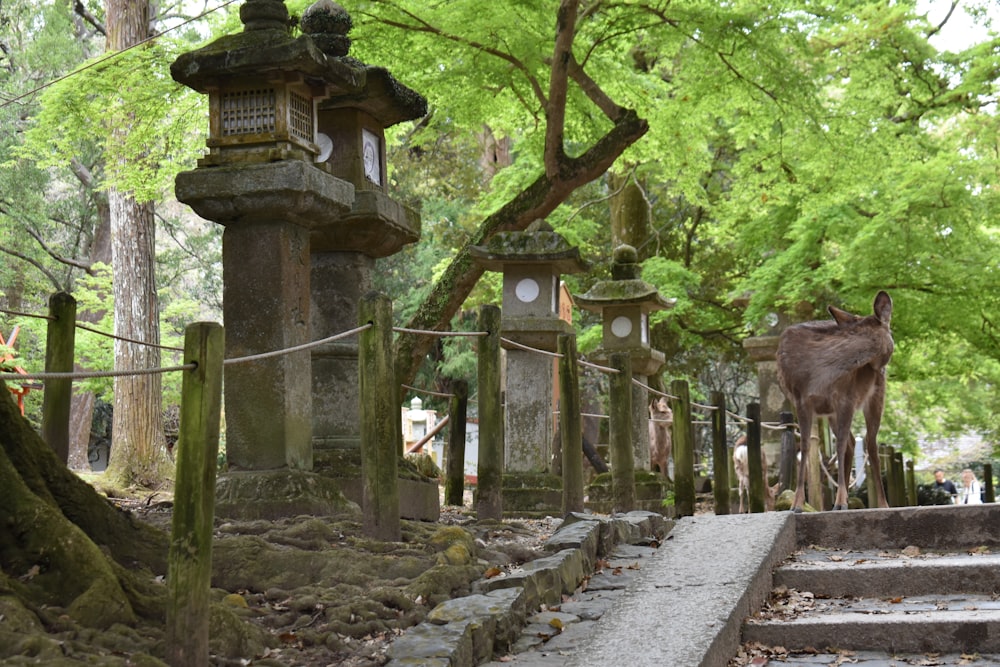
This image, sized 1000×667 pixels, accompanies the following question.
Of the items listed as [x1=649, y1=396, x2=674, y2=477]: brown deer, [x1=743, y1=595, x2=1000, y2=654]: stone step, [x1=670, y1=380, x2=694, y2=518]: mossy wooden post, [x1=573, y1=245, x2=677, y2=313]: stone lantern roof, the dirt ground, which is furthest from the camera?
[x1=649, y1=396, x2=674, y2=477]: brown deer

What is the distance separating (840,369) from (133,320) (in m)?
11.1

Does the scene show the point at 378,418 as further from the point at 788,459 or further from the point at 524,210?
the point at 788,459

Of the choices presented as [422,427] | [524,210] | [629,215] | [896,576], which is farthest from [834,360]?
[422,427]

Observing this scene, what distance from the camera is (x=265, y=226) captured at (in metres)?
7.10

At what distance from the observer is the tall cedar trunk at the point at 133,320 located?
15219 mm

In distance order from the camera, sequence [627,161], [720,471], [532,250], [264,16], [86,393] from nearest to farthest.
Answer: [264,16], [720,471], [532,250], [627,161], [86,393]

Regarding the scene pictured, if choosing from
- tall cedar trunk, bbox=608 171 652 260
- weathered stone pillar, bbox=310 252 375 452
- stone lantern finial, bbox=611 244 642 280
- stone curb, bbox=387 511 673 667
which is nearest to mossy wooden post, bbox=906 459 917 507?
tall cedar trunk, bbox=608 171 652 260

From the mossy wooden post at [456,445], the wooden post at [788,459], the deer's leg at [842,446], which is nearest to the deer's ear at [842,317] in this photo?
the deer's leg at [842,446]

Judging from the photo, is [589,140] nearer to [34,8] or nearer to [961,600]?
[961,600]

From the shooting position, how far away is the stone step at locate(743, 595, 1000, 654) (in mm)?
4918

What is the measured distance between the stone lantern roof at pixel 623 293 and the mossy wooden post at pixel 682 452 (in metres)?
4.72

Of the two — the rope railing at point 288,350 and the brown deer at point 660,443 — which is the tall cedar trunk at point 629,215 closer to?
the brown deer at point 660,443

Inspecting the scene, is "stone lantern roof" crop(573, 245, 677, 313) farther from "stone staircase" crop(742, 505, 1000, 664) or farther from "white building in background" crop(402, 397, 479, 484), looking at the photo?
"white building in background" crop(402, 397, 479, 484)

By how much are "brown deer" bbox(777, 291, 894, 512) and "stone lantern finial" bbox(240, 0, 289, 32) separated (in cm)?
422
